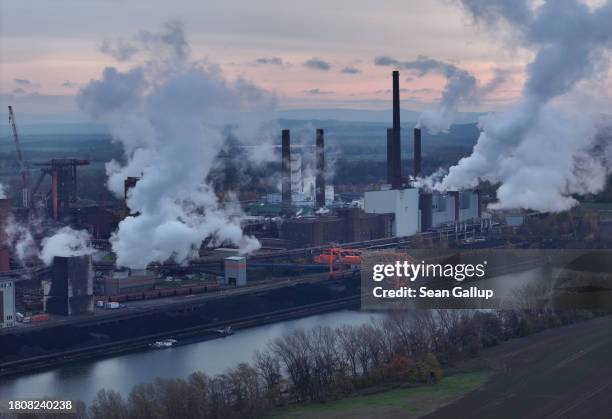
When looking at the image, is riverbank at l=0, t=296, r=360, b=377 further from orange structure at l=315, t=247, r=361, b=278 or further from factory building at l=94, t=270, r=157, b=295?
factory building at l=94, t=270, r=157, b=295

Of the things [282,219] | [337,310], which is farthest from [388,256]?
[282,219]

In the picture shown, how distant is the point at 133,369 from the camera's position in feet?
39.0

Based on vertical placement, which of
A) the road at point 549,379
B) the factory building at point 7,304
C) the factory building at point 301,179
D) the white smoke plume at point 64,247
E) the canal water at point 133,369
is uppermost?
the factory building at point 301,179

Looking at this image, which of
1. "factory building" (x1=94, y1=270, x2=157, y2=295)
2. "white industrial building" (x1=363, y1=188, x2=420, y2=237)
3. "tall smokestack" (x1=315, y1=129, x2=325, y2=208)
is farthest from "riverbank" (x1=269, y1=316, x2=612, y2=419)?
"tall smokestack" (x1=315, y1=129, x2=325, y2=208)

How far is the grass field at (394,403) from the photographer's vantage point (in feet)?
28.5

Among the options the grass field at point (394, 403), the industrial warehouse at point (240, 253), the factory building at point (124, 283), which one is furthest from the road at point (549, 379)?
the factory building at point (124, 283)

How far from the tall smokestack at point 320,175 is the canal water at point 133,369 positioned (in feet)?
35.1

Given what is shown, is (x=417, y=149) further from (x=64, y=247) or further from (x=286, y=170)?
(x=64, y=247)

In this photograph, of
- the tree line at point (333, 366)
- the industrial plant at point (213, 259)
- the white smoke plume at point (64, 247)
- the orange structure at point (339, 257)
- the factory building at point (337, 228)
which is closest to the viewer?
the tree line at point (333, 366)

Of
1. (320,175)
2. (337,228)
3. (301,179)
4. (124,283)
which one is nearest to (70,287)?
(124,283)

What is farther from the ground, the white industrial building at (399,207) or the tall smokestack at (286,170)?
the tall smokestack at (286,170)

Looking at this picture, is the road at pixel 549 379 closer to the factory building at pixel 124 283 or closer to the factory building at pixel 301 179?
the factory building at pixel 124 283

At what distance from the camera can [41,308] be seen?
1434 centimetres

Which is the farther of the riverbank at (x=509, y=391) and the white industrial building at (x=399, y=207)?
the white industrial building at (x=399, y=207)
